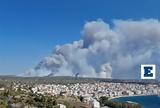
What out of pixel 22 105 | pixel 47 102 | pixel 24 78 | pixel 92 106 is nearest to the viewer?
pixel 22 105

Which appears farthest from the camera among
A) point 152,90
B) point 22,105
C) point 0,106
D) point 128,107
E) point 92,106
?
point 152,90

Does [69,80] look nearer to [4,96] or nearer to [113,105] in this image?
[113,105]

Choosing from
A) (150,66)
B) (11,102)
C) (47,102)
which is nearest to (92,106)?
(47,102)

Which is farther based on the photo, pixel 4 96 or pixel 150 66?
pixel 4 96

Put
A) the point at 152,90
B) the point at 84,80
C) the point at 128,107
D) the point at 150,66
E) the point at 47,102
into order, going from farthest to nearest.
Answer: the point at 84,80, the point at 152,90, the point at 128,107, the point at 47,102, the point at 150,66

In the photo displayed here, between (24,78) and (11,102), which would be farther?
(24,78)

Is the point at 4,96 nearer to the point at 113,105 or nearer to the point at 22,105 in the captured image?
the point at 22,105

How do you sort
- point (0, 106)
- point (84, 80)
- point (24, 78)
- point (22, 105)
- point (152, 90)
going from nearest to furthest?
point (0, 106) → point (22, 105) → point (152, 90) → point (24, 78) → point (84, 80)

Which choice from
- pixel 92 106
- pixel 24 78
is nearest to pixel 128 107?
pixel 92 106
